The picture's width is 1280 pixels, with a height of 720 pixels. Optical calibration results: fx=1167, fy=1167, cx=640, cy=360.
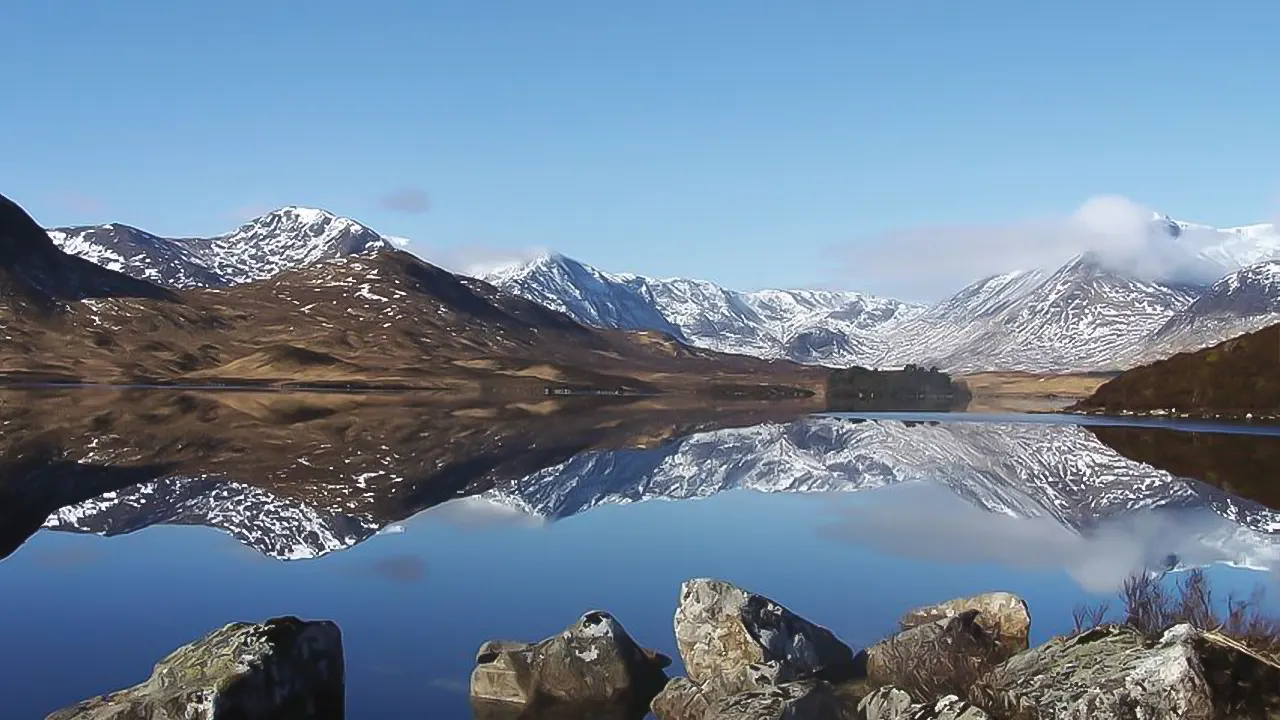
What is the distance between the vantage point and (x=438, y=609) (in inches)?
1054

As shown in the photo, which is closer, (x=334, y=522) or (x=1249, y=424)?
(x=334, y=522)

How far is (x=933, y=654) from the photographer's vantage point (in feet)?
61.0

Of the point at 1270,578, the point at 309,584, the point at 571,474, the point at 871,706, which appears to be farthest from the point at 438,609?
the point at 571,474

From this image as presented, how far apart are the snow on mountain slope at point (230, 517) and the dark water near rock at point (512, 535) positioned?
0.20 metres

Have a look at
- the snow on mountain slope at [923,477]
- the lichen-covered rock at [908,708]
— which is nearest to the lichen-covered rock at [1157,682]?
the lichen-covered rock at [908,708]

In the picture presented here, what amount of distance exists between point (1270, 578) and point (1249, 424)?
291 feet

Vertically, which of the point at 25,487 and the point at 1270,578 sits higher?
the point at 25,487

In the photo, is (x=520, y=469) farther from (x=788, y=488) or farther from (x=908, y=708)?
(x=908, y=708)

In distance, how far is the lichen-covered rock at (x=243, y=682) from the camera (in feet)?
52.9

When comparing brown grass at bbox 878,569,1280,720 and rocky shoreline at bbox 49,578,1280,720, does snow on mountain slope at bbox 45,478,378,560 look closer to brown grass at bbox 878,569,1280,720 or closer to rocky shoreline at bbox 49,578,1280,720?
rocky shoreline at bbox 49,578,1280,720

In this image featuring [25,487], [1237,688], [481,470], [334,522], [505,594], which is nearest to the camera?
[1237,688]

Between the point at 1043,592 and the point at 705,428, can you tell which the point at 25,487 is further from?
the point at 705,428

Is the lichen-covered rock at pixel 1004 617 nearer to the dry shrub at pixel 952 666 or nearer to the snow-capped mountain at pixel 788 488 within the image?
the dry shrub at pixel 952 666

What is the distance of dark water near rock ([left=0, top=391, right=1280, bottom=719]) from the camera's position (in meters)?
24.6
